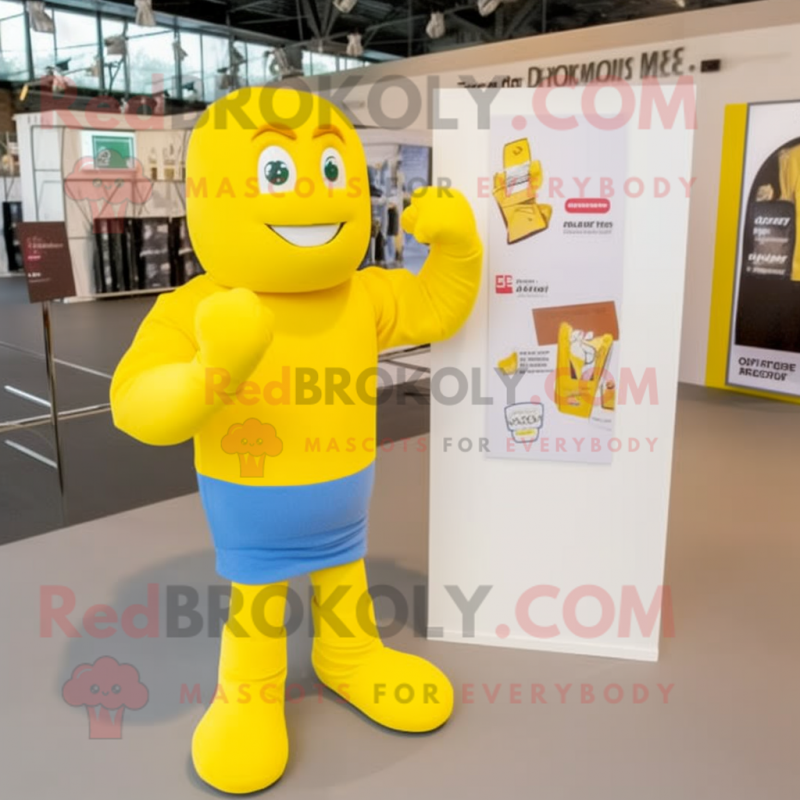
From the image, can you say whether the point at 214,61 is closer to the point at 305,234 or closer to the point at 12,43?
Answer: the point at 12,43

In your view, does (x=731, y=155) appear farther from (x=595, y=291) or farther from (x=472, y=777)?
(x=472, y=777)

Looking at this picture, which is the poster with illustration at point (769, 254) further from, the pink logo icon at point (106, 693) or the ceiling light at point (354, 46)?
the ceiling light at point (354, 46)

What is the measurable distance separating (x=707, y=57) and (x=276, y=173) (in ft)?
16.8

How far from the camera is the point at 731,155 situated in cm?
576

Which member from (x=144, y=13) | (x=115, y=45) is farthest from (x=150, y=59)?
(x=144, y=13)

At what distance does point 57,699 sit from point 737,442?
3787 millimetres

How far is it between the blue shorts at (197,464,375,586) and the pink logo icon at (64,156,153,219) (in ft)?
29.7

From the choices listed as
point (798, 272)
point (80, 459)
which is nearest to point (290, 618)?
point (80, 459)

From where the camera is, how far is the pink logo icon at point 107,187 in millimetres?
10133

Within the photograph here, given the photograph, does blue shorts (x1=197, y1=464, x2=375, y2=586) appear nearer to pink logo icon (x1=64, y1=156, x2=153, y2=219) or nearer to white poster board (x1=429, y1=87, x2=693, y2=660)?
white poster board (x1=429, y1=87, x2=693, y2=660)

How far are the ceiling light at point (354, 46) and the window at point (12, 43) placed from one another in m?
5.24

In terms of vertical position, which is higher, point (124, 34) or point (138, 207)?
point (124, 34)

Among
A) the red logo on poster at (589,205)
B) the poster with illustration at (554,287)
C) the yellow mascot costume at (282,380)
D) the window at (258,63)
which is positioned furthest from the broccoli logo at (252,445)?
the window at (258,63)

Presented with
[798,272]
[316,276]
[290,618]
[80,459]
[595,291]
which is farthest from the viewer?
[798,272]
